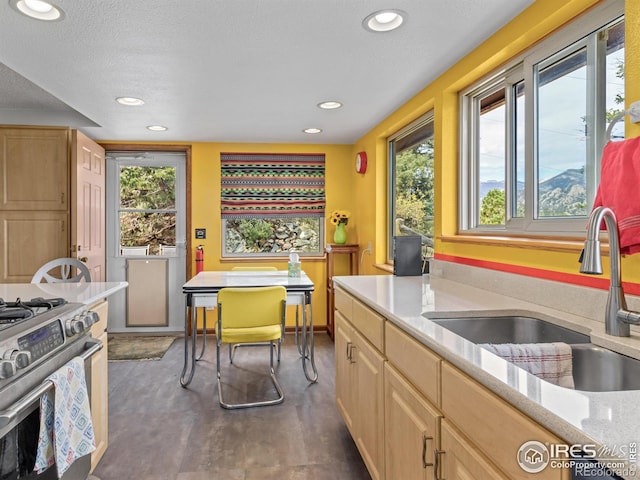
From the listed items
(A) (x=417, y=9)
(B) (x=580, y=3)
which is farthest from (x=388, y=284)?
(B) (x=580, y=3)

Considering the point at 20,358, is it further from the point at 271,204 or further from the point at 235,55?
the point at 271,204

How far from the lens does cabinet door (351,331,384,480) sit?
5.65 feet

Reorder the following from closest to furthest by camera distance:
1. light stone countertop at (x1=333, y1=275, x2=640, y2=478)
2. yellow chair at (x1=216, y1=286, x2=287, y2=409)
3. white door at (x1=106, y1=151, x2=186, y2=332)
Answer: light stone countertop at (x1=333, y1=275, x2=640, y2=478)
yellow chair at (x1=216, y1=286, x2=287, y2=409)
white door at (x1=106, y1=151, x2=186, y2=332)

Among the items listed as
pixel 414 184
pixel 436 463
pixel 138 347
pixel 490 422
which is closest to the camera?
pixel 490 422

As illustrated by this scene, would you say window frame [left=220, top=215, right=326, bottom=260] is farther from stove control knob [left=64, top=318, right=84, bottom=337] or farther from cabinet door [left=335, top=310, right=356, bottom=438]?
stove control knob [left=64, top=318, right=84, bottom=337]

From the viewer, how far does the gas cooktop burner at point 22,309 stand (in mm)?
1470

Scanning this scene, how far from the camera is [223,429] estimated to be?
2.52m

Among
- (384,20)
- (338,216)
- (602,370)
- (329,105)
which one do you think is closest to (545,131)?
(384,20)

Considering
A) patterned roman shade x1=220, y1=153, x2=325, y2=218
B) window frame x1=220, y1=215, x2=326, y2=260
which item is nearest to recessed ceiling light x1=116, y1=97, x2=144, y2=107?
patterned roman shade x1=220, y1=153, x2=325, y2=218

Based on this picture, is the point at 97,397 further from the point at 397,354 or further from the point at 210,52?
the point at 210,52

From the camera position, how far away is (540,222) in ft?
6.31

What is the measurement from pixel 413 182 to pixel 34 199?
334 cm

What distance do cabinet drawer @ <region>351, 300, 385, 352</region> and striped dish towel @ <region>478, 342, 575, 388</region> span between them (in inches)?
23.3

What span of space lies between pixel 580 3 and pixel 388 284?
4.77 feet
